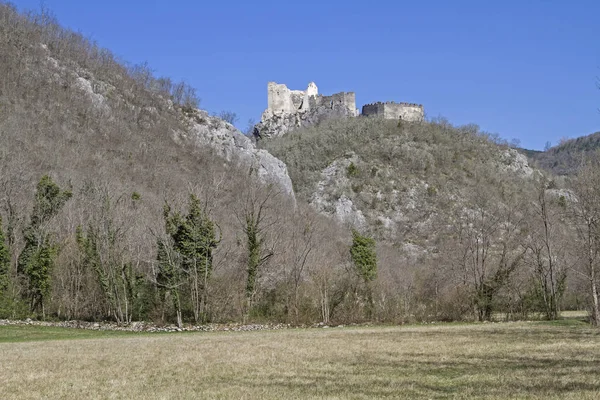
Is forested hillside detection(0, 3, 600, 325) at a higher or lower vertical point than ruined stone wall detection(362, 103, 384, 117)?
lower

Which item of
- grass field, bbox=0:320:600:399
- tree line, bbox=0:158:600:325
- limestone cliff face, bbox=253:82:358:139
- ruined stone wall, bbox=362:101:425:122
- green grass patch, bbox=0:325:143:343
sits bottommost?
grass field, bbox=0:320:600:399

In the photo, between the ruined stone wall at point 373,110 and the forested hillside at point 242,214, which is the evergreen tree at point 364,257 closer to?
the forested hillside at point 242,214

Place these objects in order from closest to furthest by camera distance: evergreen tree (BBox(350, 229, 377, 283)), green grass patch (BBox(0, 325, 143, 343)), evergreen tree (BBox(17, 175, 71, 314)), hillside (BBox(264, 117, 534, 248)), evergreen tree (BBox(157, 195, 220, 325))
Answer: green grass patch (BBox(0, 325, 143, 343)), evergreen tree (BBox(157, 195, 220, 325)), evergreen tree (BBox(17, 175, 71, 314)), evergreen tree (BBox(350, 229, 377, 283)), hillside (BBox(264, 117, 534, 248))

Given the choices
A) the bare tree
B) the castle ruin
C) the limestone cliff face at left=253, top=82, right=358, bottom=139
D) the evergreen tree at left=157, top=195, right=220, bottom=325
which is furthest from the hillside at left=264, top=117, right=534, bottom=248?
the evergreen tree at left=157, top=195, right=220, bottom=325

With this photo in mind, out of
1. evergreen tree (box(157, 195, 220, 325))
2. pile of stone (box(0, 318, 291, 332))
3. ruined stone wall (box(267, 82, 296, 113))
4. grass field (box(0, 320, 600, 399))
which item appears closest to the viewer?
grass field (box(0, 320, 600, 399))

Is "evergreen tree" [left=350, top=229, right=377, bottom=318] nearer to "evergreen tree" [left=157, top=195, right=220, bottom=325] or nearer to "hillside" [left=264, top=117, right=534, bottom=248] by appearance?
"evergreen tree" [left=157, top=195, right=220, bottom=325]

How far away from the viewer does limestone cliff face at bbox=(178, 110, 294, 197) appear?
9684 centimetres

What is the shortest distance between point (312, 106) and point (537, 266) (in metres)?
123

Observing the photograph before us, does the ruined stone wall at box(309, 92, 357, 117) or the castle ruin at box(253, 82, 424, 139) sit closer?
the castle ruin at box(253, 82, 424, 139)

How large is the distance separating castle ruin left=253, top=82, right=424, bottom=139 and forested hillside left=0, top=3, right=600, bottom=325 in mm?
13883

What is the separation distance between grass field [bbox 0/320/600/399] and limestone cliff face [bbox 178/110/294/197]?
2833 inches

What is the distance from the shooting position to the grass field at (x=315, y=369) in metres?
11.1

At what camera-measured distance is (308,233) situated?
54906 millimetres

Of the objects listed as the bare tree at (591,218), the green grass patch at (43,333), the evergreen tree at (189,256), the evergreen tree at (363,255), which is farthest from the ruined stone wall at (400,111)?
the green grass patch at (43,333)
